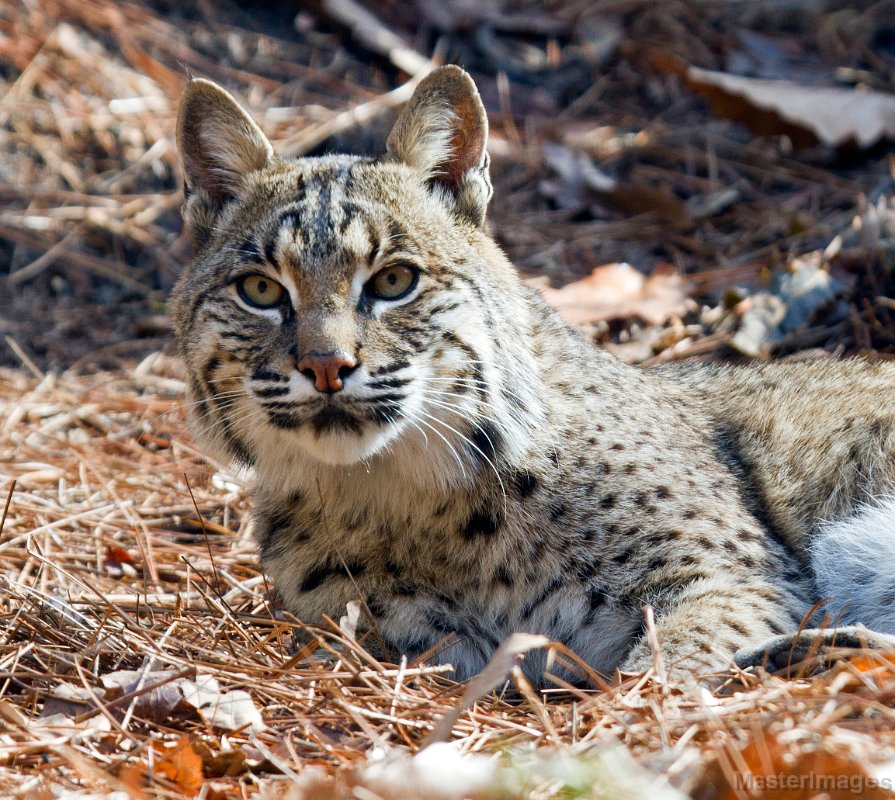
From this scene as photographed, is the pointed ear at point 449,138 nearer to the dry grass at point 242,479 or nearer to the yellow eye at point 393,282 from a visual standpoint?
the yellow eye at point 393,282

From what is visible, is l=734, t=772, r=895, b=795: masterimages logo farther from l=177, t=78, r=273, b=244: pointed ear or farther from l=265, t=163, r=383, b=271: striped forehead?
l=177, t=78, r=273, b=244: pointed ear

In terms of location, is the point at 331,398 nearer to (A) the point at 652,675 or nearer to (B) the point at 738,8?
(A) the point at 652,675

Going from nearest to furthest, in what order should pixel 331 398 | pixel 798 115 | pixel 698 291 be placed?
pixel 331 398, pixel 698 291, pixel 798 115

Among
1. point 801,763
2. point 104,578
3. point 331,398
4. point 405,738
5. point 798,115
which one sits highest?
point 798,115

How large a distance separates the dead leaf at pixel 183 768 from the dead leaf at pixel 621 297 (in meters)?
3.61

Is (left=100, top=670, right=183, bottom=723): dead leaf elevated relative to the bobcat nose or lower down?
lower down

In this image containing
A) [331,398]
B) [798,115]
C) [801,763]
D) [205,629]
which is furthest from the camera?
[798,115]

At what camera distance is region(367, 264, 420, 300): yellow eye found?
12.5 feet

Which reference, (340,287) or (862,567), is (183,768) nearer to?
(340,287)

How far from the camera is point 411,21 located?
8586 millimetres

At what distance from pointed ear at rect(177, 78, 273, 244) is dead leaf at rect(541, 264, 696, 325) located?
208 cm

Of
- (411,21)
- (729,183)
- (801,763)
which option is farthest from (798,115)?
(801,763)

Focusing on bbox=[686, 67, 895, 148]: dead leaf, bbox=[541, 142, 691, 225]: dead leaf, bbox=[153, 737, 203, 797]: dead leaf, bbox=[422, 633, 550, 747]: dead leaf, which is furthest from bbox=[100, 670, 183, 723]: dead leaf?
bbox=[686, 67, 895, 148]: dead leaf

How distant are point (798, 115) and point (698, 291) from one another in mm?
1796
